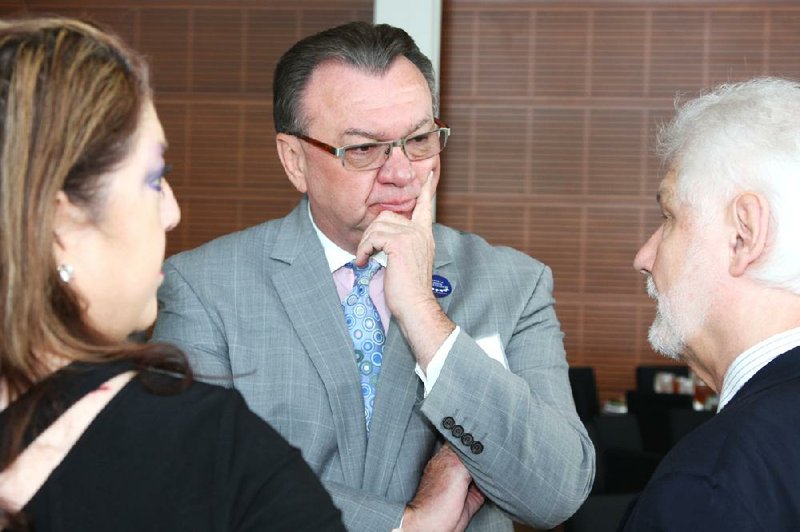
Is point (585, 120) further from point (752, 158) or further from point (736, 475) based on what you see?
point (736, 475)

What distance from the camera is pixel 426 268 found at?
2301 mm

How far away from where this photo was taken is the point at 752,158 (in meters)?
1.79

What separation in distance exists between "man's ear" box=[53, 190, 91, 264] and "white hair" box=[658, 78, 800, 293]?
115cm

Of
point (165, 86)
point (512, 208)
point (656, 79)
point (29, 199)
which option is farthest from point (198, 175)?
point (29, 199)

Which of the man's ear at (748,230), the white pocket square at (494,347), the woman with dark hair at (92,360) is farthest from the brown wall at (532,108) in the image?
the woman with dark hair at (92,360)

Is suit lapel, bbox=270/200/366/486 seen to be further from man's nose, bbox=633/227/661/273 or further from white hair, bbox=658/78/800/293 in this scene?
white hair, bbox=658/78/800/293

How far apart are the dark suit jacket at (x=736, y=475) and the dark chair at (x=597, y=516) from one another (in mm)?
1624

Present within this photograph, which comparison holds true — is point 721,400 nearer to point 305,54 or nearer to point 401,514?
point 401,514

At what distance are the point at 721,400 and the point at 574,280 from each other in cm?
624

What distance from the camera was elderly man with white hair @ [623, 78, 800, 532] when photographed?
1.51 meters

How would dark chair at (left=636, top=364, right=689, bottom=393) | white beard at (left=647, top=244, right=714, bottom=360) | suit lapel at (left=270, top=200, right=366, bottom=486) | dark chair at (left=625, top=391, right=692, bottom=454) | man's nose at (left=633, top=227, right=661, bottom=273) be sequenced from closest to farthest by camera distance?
1. white beard at (left=647, top=244, right=714, bottom=360)
2. man's nose at (left=633, top=227, right=661, bottom=273)
3. suit lapel at (left=270, top=200, right=366, bottom=486)
4. dark chair at (left=625, top=391, right=692, bottom=454)
5. dark chair at (left=636, top=364, right=689, bottom=393)

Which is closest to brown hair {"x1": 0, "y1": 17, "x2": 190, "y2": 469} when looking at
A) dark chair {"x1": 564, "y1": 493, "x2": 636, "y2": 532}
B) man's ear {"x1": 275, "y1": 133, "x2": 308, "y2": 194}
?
man's ear {"x1": 275, "y1": 133, "x2": 308, "y2": 194}

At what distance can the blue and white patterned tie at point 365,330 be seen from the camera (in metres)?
2.34

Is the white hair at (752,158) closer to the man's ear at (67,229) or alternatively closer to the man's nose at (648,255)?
the man's nose at (648,255)
